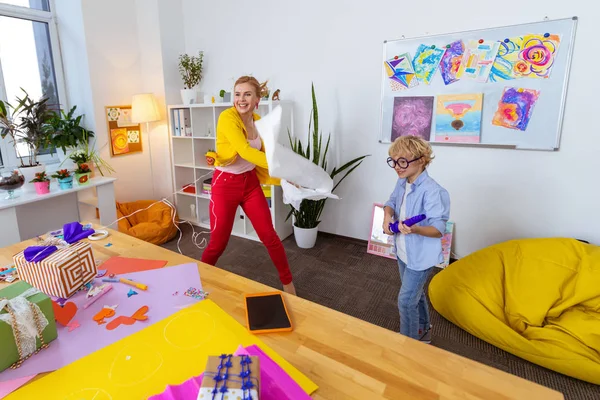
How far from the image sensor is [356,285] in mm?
2727

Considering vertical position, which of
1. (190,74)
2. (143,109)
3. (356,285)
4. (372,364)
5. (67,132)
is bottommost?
(356,285)

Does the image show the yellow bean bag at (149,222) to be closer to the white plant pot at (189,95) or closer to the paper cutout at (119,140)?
the paper cutout at (119,140)

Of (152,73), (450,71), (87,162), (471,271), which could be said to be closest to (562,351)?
(471,271)

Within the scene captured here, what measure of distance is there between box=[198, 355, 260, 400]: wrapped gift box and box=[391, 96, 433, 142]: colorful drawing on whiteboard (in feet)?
8.33

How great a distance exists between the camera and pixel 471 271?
2.30 m

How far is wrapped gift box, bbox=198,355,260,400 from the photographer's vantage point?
27.4 inches

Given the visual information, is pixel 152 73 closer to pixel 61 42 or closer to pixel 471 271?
pixel 61 42

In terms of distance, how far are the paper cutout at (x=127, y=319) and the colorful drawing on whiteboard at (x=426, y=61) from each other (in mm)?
2655

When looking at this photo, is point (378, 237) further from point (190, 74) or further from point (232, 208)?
point (190, 74)

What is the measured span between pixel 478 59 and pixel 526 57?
0.31 metres

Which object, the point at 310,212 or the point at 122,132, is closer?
the point at 310,212

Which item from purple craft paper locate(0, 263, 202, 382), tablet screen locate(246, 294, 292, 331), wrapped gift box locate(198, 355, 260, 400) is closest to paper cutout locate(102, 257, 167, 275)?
purple craft paper locate(0, 263, 202, 382)

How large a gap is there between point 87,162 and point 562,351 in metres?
3.94

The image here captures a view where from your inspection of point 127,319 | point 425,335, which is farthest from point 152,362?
point 425,335
